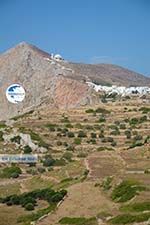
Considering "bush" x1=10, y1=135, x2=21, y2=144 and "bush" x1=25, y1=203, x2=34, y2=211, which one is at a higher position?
"bush" x1=10, y1=135, x2=21, y2=144

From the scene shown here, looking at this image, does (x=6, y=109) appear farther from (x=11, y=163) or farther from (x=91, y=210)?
(x=91, y=210)

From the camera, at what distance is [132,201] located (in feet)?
62.5

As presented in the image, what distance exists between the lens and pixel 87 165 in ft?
112

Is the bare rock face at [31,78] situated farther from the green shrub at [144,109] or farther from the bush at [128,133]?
the bush at [128,133]

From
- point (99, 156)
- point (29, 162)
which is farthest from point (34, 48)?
point (99, 156)

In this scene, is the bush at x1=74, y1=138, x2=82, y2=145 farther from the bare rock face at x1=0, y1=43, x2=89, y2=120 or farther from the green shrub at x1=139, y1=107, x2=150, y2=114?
the bare rock face at x1=0, y1=43, x2=89, y2=120

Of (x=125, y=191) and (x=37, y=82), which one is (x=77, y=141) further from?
(x=37, y=82)

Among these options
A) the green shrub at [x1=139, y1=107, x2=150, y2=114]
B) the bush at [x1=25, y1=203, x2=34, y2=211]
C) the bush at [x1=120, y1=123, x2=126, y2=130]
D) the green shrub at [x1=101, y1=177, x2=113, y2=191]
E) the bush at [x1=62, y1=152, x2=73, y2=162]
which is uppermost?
the green shrub at [x1=139, y1=107, x2=150, y2=114]

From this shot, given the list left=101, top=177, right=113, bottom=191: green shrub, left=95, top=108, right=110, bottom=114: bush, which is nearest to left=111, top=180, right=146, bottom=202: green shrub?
left=101, top=177, right=113, bottom=191: green shrub

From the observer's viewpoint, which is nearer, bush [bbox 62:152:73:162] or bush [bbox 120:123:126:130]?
bush [bbox 62:152:73:162]

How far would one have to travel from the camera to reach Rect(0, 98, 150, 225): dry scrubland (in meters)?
19.4

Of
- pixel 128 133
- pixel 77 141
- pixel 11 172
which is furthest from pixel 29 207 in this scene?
pixel 128 133

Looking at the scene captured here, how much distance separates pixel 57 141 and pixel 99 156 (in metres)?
17.7

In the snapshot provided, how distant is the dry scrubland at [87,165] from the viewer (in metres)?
19.4
